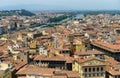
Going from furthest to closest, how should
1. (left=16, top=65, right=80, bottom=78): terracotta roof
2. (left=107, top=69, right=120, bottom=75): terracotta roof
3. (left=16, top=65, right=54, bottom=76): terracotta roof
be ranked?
(left=107, top=69, right=120, bottom=75): terracotta roof < (left=16, top=65, right=54, bottom=76): terracotta roof < (left=16, top=65, right=80, bottom=78): terracotta roof

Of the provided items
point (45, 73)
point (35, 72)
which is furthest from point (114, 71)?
point (35, 72)

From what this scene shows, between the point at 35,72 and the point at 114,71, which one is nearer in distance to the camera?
the point at 35,72

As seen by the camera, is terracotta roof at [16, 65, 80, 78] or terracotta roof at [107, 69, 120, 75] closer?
terracotta roof at [16, 65, 80, 78]

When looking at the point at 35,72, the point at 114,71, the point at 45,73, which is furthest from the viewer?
the point at 114,71

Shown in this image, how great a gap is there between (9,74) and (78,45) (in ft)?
81.0

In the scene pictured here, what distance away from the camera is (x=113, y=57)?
211 ft

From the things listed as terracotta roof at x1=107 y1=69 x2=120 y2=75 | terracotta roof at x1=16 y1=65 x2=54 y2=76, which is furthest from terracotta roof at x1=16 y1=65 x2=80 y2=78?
terracotta roof at x1=107 y1=69 x2=120 y2=75

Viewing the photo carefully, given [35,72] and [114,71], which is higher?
[35,72]

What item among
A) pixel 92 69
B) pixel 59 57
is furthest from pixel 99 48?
pixel 92 69

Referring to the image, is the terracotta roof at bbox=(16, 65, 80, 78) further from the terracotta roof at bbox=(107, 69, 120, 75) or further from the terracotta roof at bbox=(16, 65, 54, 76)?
the terracotta roof at bbox=(107, 69, 120, 75)

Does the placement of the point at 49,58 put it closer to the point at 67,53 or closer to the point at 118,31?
the point at 67,53

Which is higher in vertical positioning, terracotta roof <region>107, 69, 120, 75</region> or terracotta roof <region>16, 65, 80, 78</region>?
terracotta roof <region>16, 65, 80, 78</region>

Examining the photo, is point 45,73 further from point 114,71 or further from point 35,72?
point 114,71

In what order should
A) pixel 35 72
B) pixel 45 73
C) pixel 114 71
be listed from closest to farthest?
pixel 45 73, pixel 35 72, pixel 114 71
